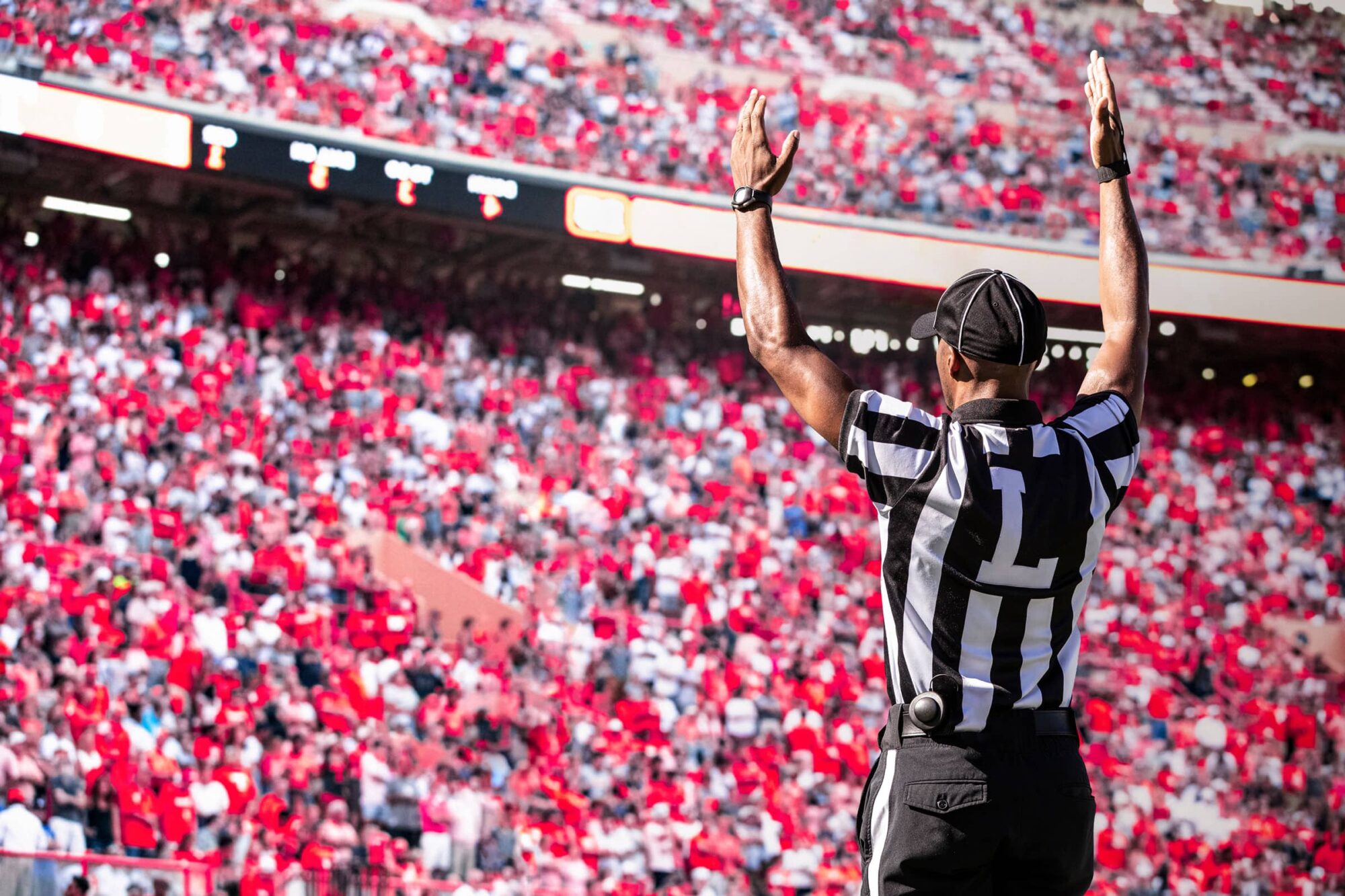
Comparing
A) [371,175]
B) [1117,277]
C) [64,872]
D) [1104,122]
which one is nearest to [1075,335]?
[371,175]

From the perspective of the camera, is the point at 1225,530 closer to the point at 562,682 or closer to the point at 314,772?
the point at 562,682

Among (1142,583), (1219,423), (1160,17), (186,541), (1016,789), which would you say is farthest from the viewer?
(1160,17)

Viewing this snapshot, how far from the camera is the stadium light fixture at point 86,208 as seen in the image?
40.1 feet

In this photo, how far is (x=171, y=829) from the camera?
8.34m

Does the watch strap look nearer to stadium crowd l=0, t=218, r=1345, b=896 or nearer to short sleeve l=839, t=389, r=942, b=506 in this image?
short sleeve l=839, t=389, r=942, b=506

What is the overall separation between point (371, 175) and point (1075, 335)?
7831 mm

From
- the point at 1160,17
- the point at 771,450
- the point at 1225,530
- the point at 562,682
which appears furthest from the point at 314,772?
the point at 1160,17

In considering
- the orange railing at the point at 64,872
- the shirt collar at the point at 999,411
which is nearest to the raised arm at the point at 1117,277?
the shirt collar at the point at 999,411

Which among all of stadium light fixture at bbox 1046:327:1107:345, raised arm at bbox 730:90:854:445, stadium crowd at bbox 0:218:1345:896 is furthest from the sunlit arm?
stadium light fixture at bbox 1046:327:1107:345

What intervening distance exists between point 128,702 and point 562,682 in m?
3.14

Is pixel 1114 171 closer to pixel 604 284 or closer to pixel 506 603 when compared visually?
pixel 506 603

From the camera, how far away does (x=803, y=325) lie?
2.01 m

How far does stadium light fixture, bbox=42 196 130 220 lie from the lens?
1221cm

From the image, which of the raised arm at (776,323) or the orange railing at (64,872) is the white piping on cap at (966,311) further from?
the orange railing at (64,872)
